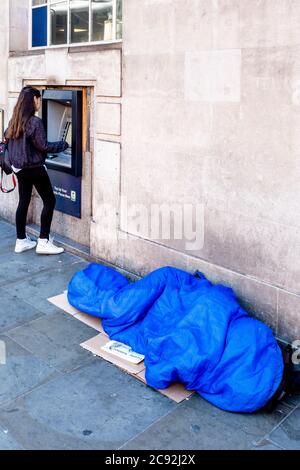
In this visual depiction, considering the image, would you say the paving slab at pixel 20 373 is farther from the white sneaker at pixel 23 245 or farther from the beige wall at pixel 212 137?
the white sneaker at pixel 23 245

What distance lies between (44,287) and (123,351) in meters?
1.59

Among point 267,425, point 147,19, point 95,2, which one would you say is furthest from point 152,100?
point 267,425

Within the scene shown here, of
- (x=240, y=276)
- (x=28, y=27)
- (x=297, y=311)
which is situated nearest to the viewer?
(x=297, y=311)

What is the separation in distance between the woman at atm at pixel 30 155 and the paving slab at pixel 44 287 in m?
0.58

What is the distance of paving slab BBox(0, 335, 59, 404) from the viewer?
11.8 ft

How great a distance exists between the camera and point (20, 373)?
12.5ft

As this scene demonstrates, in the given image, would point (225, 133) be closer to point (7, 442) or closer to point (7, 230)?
point (7, 442)

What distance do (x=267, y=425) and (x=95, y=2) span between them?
189 inches

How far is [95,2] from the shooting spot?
593 cm

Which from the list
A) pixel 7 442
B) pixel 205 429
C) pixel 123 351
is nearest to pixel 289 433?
pixel 205 429

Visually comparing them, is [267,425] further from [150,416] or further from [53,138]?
[53,138]

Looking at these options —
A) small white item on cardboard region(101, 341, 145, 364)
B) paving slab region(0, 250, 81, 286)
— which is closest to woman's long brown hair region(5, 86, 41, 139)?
paving slab region(0, 250, 81, 286)

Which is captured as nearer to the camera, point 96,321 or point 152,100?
point 96,321

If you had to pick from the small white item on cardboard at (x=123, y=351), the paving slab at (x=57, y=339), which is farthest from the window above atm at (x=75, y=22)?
the small white item on cardboard at (x=123, y=351)
